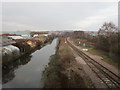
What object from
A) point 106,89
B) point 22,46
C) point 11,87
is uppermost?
point 22,46

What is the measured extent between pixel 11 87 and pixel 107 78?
345 inches

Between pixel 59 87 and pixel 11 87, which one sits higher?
pixel 59 87

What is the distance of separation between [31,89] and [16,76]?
13.6 ft

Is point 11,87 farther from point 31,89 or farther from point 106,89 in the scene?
point 106,89

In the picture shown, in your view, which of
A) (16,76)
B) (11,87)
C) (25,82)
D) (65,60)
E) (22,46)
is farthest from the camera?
(22,46)

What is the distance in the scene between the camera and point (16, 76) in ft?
43.1

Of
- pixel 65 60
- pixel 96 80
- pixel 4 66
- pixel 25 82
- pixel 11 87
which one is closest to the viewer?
pixel 96 80

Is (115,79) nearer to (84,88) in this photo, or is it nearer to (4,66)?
(84,88)

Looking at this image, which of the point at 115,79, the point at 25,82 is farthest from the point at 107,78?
the point at 25,82

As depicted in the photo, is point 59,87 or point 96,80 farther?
point 96,80

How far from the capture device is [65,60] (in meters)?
14.4

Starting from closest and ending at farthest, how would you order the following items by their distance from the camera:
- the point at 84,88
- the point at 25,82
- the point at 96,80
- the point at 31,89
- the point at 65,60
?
the point at 84,88, the point at 96,80, the point at 31,89, the point at 25,82, the point at 65,60

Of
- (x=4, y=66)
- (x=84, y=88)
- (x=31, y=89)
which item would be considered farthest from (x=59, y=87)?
(x=4, y=66)

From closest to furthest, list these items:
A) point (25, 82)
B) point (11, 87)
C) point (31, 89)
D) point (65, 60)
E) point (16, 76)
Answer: point (31, 89) < point (11, 87) < point (25, 82) < point (16, 76) < point (65, 60)
